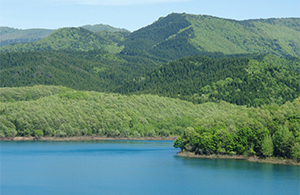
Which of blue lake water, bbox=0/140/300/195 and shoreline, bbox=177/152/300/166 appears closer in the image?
blue lake water, bbox=0/140/300/195

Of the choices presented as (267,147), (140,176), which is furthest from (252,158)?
(140,176)

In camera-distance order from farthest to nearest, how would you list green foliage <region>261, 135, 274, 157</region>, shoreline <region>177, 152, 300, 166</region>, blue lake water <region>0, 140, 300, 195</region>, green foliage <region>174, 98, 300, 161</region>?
1. green foliage <region>261, 135, 274, 157</region>
2. green foliage <region>174, 98, 300, 161</region>
3. shoreline <region>177, 152, 300, 166</region>
4. blue lake water <region>0, 140, 300, 195</region>

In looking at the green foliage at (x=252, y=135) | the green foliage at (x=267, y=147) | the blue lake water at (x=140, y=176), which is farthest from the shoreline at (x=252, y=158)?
the green foliage at (x=267, y=147)

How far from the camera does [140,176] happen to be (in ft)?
385

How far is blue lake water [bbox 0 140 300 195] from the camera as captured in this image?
101 meters

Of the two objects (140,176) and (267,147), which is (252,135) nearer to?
(267,147)

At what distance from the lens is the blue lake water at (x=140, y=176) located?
101125mm

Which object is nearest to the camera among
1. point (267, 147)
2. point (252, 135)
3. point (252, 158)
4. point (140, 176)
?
point (140, 176)

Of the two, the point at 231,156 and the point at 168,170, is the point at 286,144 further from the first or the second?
the point at 168,170

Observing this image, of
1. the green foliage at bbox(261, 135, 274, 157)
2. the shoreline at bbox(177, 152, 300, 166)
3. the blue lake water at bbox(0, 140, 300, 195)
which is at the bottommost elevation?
the blue lake water at bbox(0, 140, 300, 195)

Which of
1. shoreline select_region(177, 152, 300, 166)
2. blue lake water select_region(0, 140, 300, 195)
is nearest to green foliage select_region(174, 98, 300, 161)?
shoreline select_region(177, 152, 300, 166)

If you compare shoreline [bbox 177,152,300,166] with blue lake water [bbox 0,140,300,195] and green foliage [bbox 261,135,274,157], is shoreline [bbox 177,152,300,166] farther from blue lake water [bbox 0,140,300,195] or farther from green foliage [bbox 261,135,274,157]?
green foliage [bbox 261,135,274,157]

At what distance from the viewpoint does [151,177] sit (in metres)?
116

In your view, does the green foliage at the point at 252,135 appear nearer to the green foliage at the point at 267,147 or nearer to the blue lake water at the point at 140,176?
the green foliage at the point at 267,147
